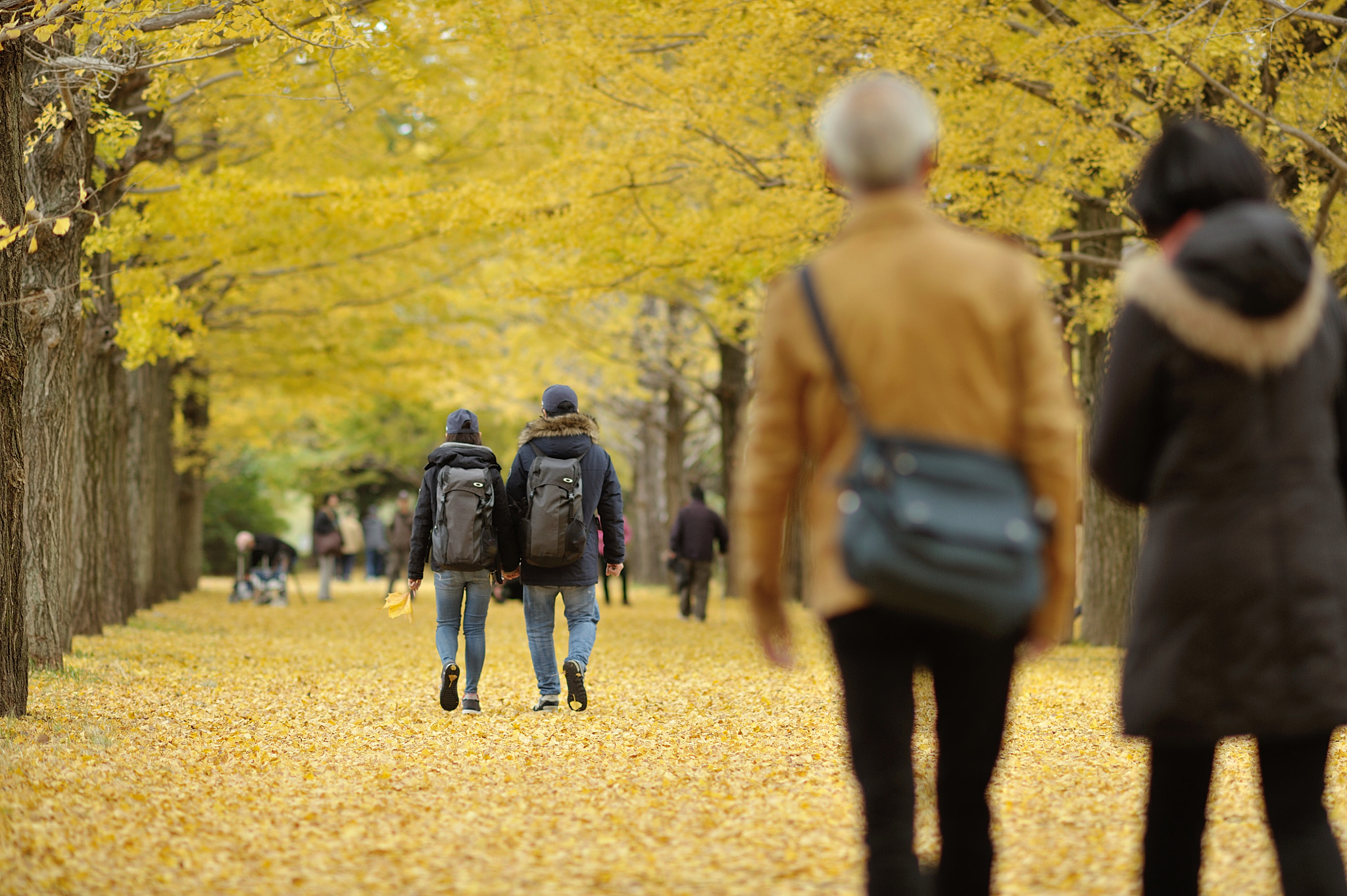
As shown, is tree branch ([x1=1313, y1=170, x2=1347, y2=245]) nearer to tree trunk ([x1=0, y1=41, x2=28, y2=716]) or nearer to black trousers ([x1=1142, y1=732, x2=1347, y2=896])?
black trousers ([x1=1142, y1=732, x2=1347, y2=896])

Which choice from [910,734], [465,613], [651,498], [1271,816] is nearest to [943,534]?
[910,734]

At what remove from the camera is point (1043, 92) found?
11422 mm

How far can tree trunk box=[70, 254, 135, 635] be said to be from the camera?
13.5 metres

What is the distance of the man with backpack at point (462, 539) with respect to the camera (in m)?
8.36

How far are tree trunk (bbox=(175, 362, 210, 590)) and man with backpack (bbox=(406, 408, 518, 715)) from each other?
49.6ft

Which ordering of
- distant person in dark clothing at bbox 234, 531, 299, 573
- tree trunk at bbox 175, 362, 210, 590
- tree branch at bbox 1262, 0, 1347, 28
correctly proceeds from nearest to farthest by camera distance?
1. tree branch at bbox 1262, 0, 1347, 28
2. distant person in dark clothing at bbox 234, 531, 299, 573
3. tree trunk at bbox 175, 362, 210, 590

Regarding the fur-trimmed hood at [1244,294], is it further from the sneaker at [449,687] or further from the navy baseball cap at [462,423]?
the sneaker at [449,687]

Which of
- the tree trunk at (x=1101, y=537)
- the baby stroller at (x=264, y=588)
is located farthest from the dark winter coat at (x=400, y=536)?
the tree trunk at (x=1101, y=537)

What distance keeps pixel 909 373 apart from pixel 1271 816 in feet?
4.44

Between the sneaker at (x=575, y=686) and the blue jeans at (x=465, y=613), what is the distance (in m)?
0.55

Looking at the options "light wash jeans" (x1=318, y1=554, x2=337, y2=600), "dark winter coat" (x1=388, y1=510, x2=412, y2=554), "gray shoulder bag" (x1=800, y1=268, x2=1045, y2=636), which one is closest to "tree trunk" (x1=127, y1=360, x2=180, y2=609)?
"light wash jeans" (x1=318, y1=554, x2=337, y2=600)

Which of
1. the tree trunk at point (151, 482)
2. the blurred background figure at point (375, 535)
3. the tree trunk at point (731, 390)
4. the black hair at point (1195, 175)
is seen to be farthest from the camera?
the blurred background figure at point (375, 535)

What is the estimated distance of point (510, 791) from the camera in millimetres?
6066

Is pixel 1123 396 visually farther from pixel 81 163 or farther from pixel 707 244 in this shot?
pixel 707 244
